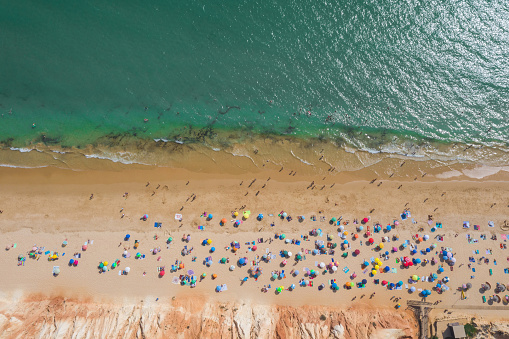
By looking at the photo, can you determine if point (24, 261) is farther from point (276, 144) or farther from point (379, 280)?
point (379, 280)

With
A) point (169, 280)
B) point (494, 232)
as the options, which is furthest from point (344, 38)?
point (169, 280)

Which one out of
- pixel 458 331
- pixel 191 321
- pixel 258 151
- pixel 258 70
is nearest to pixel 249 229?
pixel 258 151

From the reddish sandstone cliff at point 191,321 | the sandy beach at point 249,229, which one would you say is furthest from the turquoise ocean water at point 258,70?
the reddish sandstone cliff at point 191,321

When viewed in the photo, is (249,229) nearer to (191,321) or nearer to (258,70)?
(191,321)

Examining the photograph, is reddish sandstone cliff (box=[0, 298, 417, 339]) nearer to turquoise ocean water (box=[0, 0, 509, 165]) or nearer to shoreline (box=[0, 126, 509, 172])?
shoreline (box=[0, 126, 509, 172])

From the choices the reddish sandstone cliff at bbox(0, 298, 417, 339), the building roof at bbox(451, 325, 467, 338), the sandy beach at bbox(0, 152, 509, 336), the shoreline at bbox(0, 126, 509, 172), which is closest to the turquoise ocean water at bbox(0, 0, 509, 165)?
the shoreline at bbox(0, 126, 509, 172)

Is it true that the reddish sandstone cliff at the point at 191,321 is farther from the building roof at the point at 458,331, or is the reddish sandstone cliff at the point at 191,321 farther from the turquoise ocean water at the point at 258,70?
the turquoise ocean water at the point at 258,70
